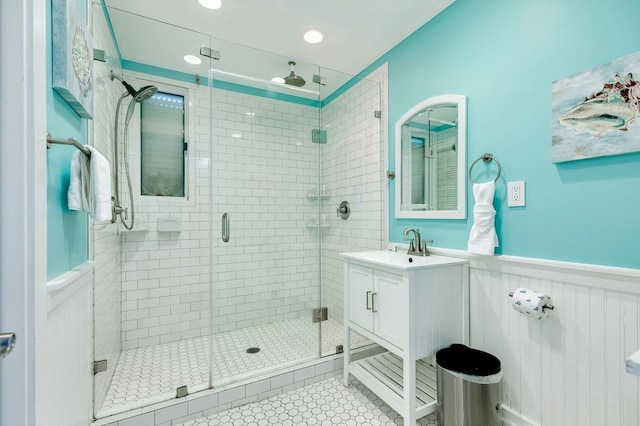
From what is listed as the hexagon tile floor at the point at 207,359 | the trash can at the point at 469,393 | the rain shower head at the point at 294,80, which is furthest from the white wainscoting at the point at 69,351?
the rain shower head at the point at 294,80

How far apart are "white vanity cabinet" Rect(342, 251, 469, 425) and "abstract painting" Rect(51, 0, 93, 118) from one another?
170cm

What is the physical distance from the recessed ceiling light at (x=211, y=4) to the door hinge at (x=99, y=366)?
7.85 feet

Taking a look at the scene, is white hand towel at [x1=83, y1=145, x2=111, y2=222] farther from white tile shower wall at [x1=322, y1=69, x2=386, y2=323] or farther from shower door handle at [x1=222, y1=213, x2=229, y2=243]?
white tile shower wall at [x1=322, y1=69, x2=386, y2=323]

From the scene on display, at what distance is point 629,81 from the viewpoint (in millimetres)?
1177

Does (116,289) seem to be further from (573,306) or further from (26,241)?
(573,306)

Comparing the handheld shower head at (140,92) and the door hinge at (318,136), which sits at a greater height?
the handheld shower head at (140,92)

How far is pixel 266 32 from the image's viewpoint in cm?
231

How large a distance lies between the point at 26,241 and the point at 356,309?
176cm

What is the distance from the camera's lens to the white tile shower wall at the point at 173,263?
8.28 ft

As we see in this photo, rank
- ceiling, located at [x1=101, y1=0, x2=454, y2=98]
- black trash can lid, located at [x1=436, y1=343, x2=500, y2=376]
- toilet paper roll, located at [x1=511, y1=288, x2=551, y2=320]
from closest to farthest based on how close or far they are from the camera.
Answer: toilet paper roll, located at [x1=511, y1=288, x2=551, y2=320] → black trash can lid, located at [x1=436, y1=343, x2=500, y2=376] → ceiling, located at [x1=101, y1=0, x2=454, y2=98]

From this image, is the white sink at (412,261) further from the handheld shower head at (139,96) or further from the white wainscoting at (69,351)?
the handheld shower head at (139,96)

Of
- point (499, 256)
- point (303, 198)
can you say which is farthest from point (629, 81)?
point (303, 198)

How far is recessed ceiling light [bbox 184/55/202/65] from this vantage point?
8.07ft

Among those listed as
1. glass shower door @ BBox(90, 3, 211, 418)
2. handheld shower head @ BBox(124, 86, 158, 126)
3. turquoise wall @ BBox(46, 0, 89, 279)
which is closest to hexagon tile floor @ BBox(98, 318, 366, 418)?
glass shower door @ BBox(90, 3, 211, 418)
